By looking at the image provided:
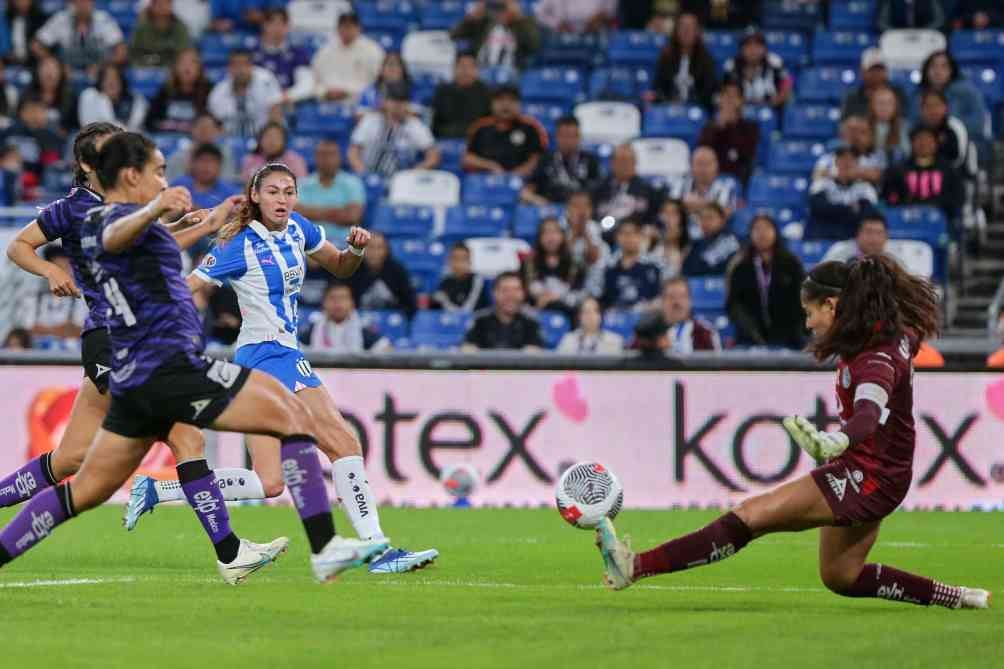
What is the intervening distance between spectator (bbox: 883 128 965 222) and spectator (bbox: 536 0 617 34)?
5.06 meters

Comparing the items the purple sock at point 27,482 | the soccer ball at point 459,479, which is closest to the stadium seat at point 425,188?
the soccer ball at point 459,479

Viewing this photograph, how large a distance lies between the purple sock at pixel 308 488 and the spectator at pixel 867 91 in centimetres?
1184

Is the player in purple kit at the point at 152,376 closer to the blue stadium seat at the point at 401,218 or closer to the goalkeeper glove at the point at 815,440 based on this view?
the goalkeeper glove at the point at 815,440

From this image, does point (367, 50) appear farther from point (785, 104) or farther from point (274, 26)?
point (785, 104)

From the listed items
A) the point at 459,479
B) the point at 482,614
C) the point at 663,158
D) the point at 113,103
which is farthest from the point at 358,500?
the point at 113,103

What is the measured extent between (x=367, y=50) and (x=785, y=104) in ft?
15.3

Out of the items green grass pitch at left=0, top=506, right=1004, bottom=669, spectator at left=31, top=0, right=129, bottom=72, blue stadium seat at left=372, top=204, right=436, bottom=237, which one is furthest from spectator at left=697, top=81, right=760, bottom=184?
spectator at left=31, top=0, right=129, bottom=72

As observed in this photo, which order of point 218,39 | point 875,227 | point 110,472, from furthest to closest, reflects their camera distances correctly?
point 218,39 → point 875,227 → point 110,472

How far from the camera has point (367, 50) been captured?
827 inches

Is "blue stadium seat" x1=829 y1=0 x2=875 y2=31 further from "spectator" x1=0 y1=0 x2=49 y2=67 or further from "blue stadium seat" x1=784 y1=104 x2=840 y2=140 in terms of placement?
"spectator" x1=0 y1=0 x2=49 y2=67

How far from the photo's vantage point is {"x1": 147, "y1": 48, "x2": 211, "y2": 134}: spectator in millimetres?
20938

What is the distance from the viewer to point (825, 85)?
19969mm

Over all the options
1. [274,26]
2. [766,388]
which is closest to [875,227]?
[766,388]

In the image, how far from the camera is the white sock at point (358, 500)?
943 cm
